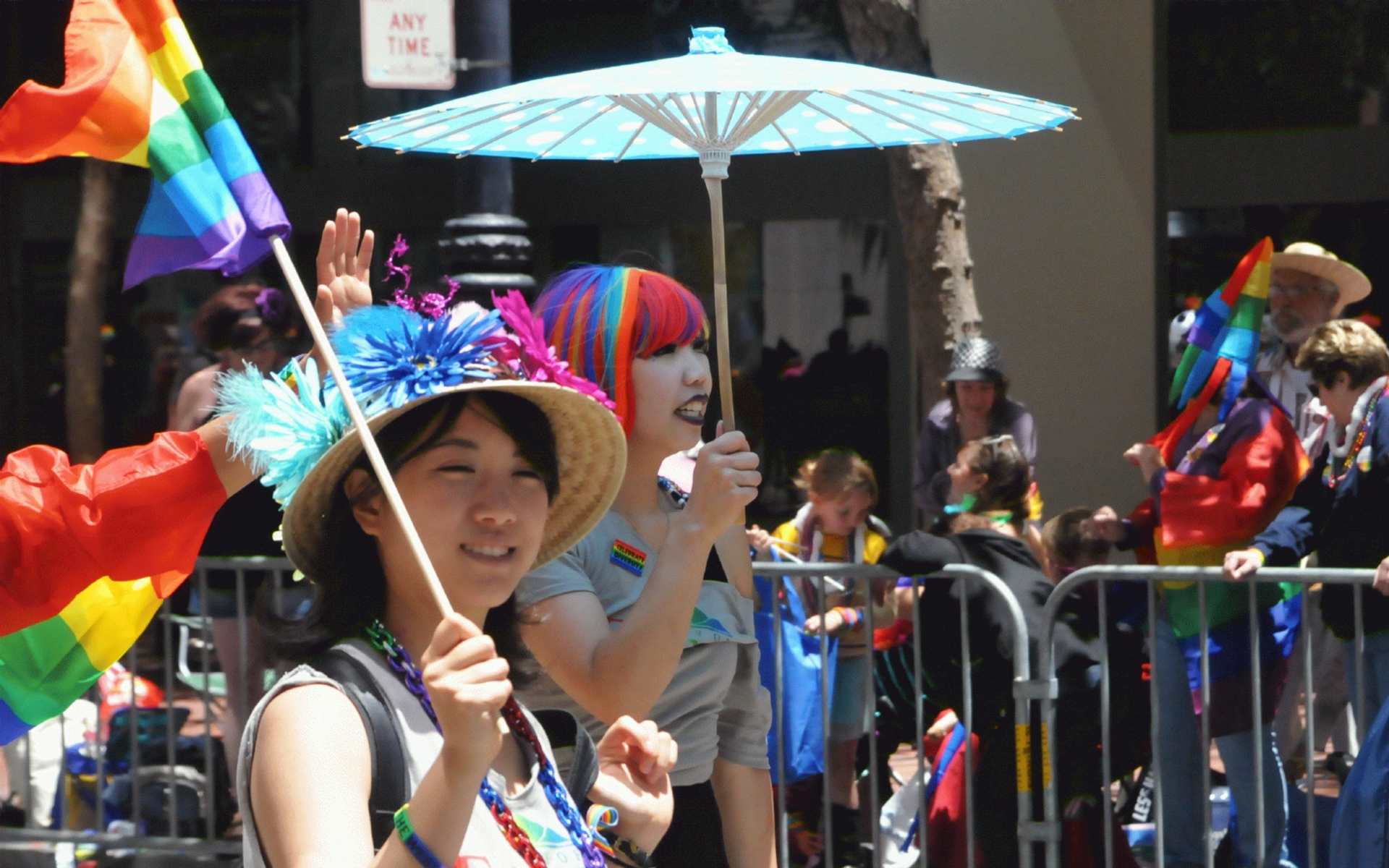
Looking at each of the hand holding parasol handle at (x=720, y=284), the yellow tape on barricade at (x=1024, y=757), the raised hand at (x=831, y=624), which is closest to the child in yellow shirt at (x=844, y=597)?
the raised hand at (x=831, y=624)

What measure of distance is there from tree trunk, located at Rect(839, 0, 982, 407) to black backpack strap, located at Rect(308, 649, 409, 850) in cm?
585

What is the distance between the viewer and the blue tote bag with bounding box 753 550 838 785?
5.02 metres

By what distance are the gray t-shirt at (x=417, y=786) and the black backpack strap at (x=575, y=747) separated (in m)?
0.15

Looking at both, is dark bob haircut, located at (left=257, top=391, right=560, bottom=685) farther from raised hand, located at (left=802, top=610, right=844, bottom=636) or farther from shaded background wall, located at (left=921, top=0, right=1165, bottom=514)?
shaded background wall, located at (left=921, top=0, right=1165, bottom=514)

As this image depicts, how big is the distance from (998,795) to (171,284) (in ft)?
24.8

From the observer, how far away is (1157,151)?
925cm

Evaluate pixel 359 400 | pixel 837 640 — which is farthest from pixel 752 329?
pixel 359 400

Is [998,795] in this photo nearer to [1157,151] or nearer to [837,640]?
[837,640]

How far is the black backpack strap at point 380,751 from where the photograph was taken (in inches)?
70.1

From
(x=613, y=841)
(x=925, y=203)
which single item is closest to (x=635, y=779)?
(x=613, y=841)

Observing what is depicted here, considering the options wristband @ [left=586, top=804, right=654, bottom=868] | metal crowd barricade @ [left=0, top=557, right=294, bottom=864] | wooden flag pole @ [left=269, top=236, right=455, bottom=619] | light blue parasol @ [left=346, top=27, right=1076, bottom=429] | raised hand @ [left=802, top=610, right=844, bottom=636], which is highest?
light blue parasol @ [left=346, top=27, right=1076, bottom=429]

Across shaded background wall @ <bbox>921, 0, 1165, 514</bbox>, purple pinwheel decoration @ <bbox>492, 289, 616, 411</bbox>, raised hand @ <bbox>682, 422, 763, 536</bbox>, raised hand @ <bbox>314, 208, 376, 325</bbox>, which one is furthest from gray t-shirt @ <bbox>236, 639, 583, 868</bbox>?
shaded background wall @ <bbox>921, 0, 1165, 514</bbox>

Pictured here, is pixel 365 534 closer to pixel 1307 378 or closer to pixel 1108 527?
pixel 1108 527

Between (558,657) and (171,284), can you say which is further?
(171,284)
